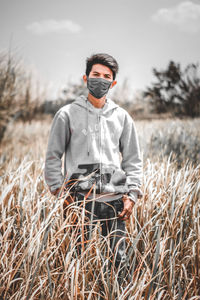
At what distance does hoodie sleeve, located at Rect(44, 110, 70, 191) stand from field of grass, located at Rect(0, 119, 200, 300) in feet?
0.38

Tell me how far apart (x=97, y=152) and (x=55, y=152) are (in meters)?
0.24

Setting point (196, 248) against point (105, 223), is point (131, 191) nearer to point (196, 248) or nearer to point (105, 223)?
point (105, 223)

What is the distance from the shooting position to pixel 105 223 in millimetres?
1383

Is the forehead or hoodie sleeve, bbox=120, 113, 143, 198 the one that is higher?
the forehead

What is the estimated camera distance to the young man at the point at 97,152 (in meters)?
1.26

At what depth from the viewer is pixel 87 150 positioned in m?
1.27

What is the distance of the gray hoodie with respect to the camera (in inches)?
49.5

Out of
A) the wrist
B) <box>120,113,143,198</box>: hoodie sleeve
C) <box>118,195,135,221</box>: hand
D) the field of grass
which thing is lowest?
the field of grass

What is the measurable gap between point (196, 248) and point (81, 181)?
0.88 m

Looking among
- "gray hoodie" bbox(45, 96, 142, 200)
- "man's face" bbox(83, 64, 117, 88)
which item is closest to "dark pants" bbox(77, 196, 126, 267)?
"gray hoodie" bbox(45, 96, 142, 200)

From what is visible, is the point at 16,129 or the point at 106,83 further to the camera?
the point at 16,129

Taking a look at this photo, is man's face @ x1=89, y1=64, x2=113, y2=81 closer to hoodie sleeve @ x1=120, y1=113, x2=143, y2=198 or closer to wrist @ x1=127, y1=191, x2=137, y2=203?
hoodie sleeve @ x1=120, y1=113, x2=143, y2=198

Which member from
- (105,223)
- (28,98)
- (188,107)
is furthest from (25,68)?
(188,107)

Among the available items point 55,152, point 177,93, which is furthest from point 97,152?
point 177,93
